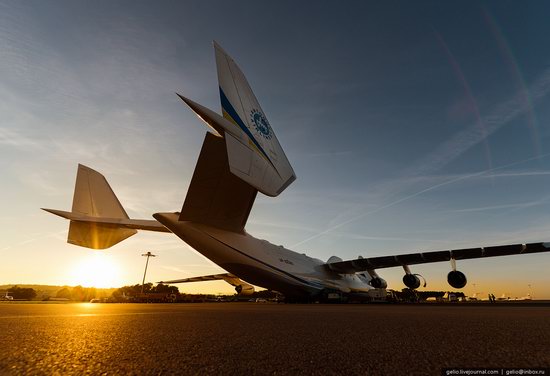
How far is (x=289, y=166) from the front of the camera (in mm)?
9977

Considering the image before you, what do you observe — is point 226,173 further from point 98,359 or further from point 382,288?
point 382,288

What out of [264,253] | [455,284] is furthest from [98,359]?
[455,284]

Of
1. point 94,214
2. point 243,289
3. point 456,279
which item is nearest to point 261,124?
point 94,214

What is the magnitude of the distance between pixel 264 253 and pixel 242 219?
5795 millimetres

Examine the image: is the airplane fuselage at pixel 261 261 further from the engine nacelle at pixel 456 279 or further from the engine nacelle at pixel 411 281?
the engine nacelle at pixel 456 279

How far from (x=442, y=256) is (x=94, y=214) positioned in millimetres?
22317

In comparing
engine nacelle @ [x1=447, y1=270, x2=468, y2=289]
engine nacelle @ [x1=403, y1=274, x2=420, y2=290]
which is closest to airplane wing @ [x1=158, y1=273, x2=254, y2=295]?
engine nacelle @ [x1=403, y1=274, x2=420, y2=290]

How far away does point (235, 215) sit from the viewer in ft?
40.9

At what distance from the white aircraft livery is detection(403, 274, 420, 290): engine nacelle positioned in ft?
0.21

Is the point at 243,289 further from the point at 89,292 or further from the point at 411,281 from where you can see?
the point at 89,292

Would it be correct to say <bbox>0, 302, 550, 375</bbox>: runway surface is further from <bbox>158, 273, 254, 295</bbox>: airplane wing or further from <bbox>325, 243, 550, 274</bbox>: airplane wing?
<bbox>158, 273, 254, 295</bbox>: airplane wing

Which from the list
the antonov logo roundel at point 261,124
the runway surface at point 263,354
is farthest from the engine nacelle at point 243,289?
the runway surface at point 263,354

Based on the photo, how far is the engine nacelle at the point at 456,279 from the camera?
16.6 metres

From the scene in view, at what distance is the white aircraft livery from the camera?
7.20 m
